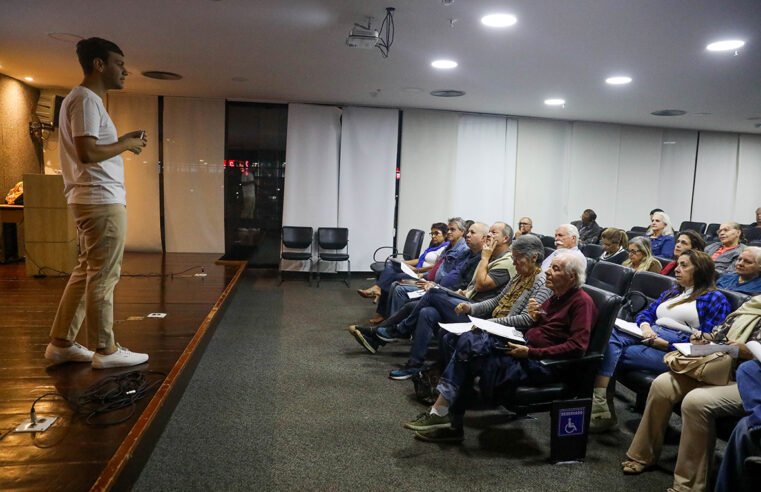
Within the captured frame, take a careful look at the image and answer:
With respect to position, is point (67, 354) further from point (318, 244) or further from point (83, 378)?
point (318, 244)

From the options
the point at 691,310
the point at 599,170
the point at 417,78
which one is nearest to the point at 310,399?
the point at 691,310

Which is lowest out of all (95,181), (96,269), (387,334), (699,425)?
(387,334)

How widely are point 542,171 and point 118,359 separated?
26.4ft

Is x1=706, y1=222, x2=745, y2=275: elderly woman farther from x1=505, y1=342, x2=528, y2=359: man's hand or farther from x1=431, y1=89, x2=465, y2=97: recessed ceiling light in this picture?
x1=431, y1=89, x2=465, y2=97: recessed ceiling light

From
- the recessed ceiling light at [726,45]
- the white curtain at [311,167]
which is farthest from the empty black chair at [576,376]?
the white curtain at [311,167]

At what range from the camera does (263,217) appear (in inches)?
338

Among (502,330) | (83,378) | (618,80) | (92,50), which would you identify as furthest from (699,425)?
(618,80)

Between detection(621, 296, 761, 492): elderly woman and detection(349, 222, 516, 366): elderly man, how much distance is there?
1353mm

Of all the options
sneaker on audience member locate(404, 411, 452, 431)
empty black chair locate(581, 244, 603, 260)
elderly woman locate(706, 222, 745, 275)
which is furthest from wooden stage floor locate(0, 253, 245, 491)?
elderly woman locate(706, 222, 745, 275)

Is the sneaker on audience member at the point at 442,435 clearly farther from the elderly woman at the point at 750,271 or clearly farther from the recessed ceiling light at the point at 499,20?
the recessed ceiling light at the point at 499,20

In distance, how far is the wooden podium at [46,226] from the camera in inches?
207

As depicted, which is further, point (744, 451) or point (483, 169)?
point (483, 169)

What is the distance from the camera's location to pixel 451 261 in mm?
4441

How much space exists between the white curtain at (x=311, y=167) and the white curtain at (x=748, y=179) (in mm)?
8072
